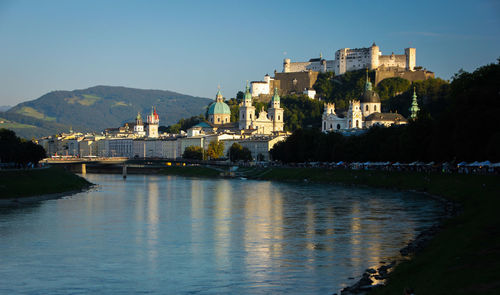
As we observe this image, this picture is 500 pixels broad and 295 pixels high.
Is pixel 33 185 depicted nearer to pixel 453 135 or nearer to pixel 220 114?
pixel 453 135

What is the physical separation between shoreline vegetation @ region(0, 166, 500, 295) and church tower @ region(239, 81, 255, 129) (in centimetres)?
10185

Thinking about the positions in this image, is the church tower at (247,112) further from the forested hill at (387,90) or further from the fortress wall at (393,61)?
the fortress wall at (393,61)

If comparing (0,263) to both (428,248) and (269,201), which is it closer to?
(428,248)

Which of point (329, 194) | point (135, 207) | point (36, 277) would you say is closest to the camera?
point (36, 277)

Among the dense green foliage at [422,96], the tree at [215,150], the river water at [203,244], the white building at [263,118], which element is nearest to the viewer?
the river water at [203,244]

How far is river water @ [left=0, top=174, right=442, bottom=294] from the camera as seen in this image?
23656 mm

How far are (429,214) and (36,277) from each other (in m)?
22.8

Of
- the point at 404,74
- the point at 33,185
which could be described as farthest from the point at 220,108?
the point at 33,185

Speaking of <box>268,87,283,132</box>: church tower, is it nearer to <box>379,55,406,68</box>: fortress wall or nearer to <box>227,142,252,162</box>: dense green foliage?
<box>379,55,406,68</box>: fortress wall

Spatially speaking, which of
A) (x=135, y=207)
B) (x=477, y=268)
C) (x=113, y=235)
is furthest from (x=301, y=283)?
(x=135, y=207)

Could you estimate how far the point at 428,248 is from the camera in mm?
26297

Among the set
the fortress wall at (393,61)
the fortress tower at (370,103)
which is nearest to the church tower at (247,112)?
the fortress wall at (393,61)

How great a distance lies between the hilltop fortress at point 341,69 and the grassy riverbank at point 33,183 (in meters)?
99.5

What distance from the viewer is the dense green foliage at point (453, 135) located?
49188 mm
